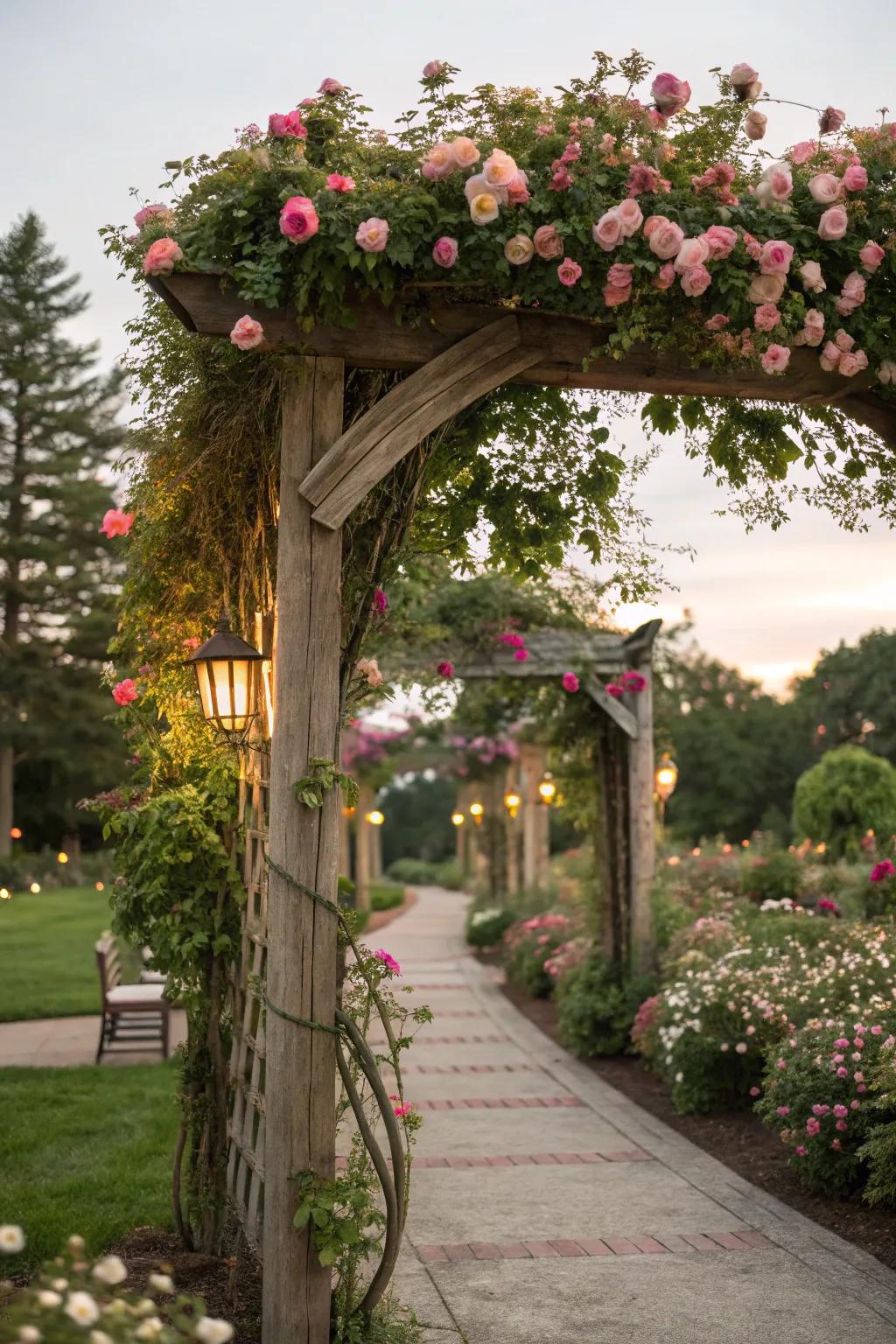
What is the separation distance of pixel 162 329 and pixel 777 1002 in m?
4.52

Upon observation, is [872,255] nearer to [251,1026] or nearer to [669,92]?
[669,92]

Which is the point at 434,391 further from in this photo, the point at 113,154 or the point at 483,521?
A: the point at 113,154

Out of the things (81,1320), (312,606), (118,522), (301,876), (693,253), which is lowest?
(81,1320)

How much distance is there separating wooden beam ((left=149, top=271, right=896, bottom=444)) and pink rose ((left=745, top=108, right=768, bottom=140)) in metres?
0.66

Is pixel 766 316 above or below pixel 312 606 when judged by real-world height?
above

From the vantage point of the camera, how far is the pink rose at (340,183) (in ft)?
11.1

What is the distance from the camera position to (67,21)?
19.8ft

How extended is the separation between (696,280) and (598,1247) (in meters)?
3.59

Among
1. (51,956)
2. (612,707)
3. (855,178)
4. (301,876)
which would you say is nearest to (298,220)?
(855,178)

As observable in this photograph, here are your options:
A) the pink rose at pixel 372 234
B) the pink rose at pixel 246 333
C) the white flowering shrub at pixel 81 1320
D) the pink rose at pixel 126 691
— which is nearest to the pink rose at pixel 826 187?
the pink rose at pixel 372 234

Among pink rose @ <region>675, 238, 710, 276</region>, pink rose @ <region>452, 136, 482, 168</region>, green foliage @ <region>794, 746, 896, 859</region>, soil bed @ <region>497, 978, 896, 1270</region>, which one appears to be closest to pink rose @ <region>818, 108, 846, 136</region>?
pink rose @ <region>675, 238, 710, 276</region>

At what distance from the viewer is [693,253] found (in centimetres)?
343

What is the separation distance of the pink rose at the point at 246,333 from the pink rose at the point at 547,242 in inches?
32.3

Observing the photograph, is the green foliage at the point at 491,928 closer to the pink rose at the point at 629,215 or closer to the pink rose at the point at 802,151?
the pink rose at the point at 802,151
